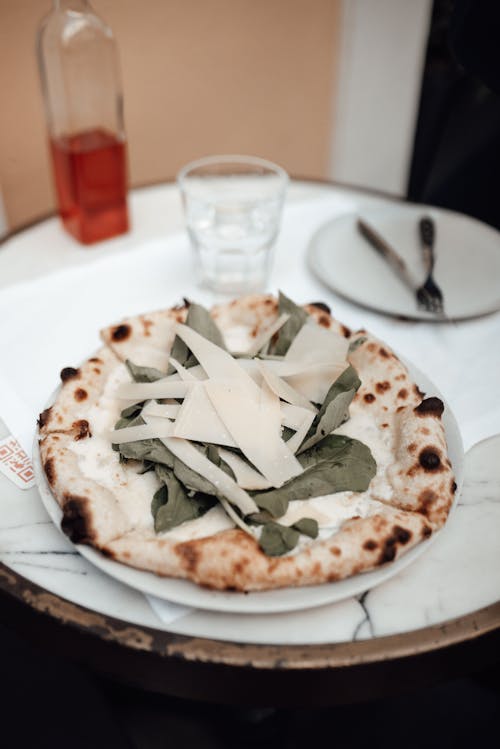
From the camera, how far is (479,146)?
2.38 m

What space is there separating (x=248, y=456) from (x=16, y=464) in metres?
0.38

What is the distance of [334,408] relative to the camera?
94 cm

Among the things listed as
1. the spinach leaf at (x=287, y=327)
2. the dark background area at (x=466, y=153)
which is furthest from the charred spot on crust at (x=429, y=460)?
the dark background area at (x=466, y=153)

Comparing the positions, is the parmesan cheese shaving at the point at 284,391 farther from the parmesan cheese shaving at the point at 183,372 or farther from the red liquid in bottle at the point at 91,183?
the red liquid in bottle at the point at 91,183

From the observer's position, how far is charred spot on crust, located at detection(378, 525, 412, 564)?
30.1 inches

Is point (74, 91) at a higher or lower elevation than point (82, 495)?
higher

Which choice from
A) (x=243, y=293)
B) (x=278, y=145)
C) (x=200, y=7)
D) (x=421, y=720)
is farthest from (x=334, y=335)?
(x=278, y=145)

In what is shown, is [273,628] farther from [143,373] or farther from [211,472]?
[143,373]

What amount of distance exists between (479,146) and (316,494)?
195cm

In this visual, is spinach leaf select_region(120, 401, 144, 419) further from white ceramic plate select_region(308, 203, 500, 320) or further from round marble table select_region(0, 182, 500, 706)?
white ceramic plate select_region(308, 203, 500, 320)

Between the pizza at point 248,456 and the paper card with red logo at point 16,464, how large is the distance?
0.09 m

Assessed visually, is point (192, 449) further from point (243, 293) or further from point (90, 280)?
point (90, 280)

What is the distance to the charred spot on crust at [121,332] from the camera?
43.9 inches

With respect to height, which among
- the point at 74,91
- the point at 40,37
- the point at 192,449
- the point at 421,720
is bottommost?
the point at 421,720
